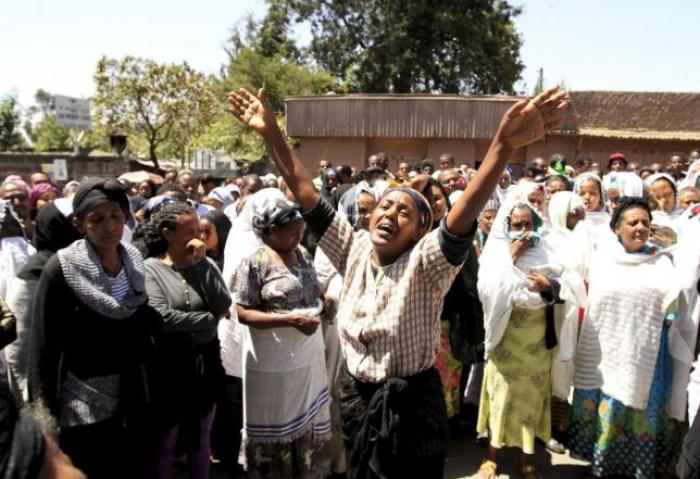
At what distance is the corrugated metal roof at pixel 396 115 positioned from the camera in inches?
762

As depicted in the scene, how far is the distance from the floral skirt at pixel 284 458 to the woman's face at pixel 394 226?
1419 millimetres

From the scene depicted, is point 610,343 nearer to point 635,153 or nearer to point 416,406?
point 416,406

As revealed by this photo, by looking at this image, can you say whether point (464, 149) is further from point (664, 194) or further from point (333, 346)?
Result: point (333, 346)

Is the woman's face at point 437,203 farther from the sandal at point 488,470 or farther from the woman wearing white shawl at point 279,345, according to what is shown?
the sandal at point 488,470

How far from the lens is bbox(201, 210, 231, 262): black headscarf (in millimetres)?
4254

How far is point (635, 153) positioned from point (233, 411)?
1984cm

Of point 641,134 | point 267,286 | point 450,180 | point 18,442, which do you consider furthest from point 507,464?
point 641,134

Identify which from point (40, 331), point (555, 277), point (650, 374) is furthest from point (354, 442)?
point (650, 374)

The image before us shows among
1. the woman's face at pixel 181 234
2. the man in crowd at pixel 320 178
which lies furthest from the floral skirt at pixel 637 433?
the man in crowd at pixel 320 178

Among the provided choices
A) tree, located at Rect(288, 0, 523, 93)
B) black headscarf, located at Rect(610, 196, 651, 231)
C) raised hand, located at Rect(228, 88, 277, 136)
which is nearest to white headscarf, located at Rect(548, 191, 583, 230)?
black headscarf, located at Rect(610, 196, 651, 231)

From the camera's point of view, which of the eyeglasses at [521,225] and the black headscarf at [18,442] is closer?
the black headscarf at [18,442]

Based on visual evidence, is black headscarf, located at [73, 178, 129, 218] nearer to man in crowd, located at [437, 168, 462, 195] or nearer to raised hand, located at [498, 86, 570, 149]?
raised hand, located at [498, 86, 570, 149]

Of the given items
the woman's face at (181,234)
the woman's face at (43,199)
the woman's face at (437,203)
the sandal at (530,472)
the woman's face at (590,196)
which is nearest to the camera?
the woman's face at (181,234)

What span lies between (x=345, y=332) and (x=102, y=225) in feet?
4.14
